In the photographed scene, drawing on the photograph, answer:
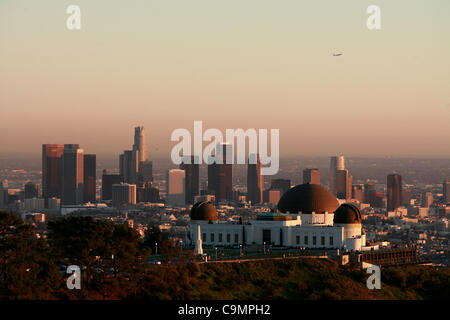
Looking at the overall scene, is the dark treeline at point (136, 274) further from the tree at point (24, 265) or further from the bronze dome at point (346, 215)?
the bronze dome at point (346, 215)

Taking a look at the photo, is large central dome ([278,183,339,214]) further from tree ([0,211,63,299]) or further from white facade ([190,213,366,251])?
tree ([0,211,63,299])

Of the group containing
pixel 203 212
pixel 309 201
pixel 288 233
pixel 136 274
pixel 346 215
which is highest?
pixel 309 201

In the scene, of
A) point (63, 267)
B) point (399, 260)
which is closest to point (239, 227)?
point (399, 260)

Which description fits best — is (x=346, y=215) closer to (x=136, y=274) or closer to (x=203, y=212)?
(x=203, y=212)

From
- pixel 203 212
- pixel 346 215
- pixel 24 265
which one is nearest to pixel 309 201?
pixel 346 215
